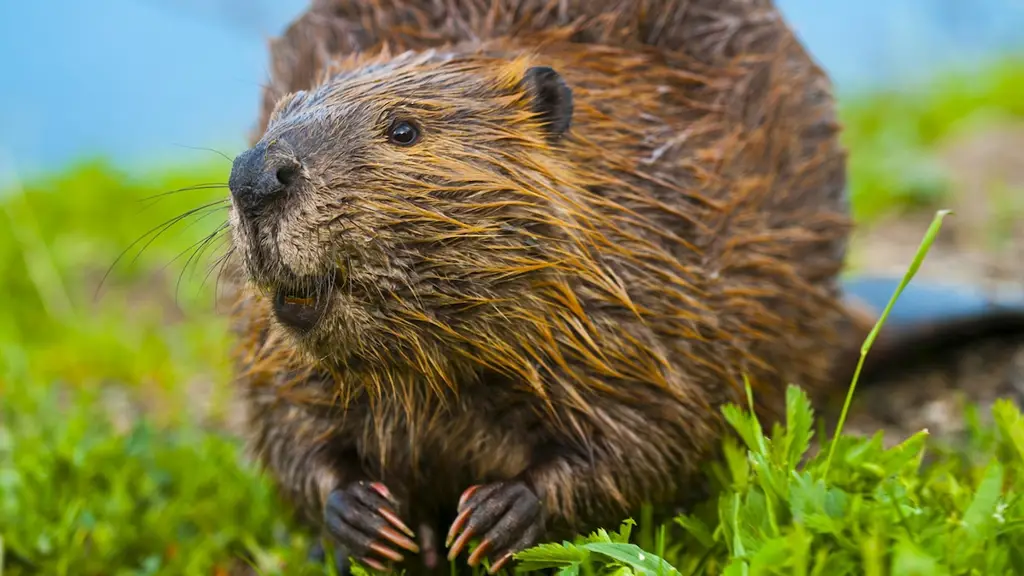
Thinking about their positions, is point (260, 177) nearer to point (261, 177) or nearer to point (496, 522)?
point (261, 177)

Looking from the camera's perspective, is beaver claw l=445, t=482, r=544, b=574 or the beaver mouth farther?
beaver claw l=445, t=482, r=544, b=574

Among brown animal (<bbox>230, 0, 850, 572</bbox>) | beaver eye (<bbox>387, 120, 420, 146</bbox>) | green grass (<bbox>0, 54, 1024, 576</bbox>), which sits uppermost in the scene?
beaver eye (<bbox>387, 120, 420, 146</bbox>)

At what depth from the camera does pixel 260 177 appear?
1.64 m

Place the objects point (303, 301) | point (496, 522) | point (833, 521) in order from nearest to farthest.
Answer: point (833, 521) < point (303, 301) < point (496, 522)

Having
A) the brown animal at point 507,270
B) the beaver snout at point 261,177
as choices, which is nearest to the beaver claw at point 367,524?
the brown animal at point 507,270

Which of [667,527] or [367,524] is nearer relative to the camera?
[367,524]

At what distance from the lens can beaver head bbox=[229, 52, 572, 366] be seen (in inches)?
66.0

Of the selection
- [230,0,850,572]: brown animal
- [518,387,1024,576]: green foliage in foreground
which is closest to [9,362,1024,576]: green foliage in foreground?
[518,387,1024,576]: green foliage in foreground

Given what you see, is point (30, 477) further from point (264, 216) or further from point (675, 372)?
point (675, 372)

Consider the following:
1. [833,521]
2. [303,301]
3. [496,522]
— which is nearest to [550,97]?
[303,301]

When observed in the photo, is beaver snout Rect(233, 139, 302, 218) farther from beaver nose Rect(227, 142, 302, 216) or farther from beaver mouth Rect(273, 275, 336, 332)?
beaver mouth Rect(273, 275, 336, 332)

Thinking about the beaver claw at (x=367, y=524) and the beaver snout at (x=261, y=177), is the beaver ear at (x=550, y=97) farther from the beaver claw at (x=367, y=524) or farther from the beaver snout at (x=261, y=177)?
the beaver claw at (x=367, y=524)

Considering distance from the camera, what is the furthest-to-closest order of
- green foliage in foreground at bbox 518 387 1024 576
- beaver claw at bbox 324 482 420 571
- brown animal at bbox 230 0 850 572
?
beaver claw at bbox 324 482 420 571
brown animal at bbox 230 0 850 572
green foliage in foreground at bbox 518 387 1024 576

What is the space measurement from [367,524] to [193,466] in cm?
96
